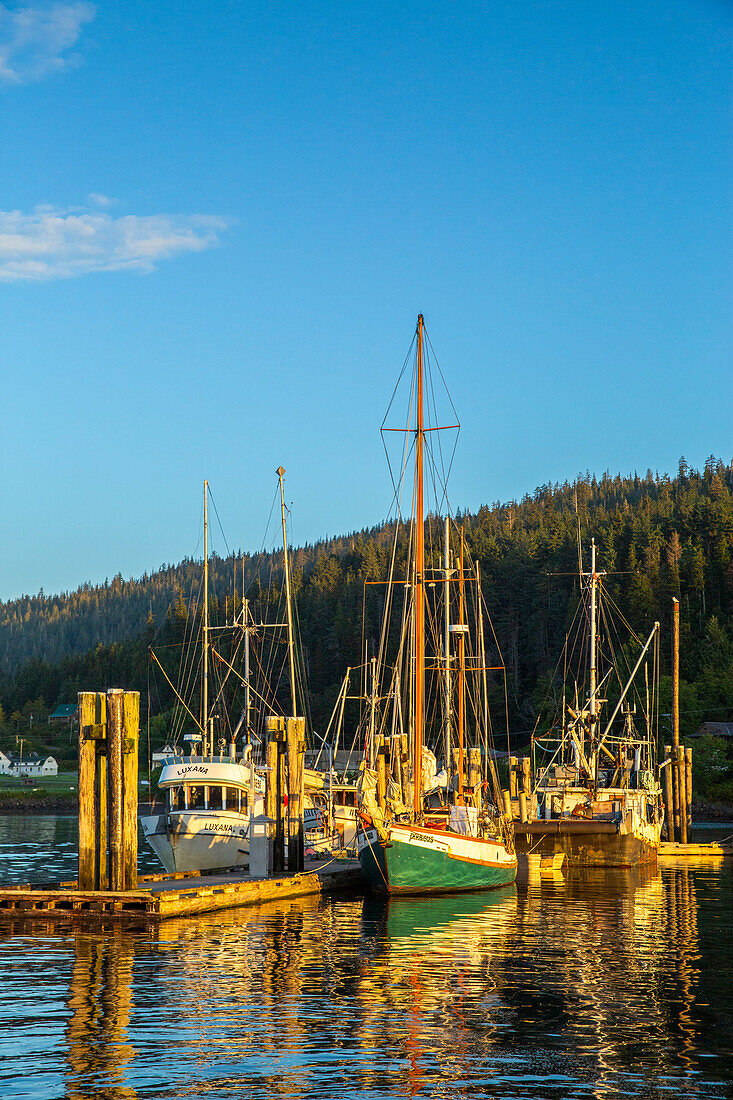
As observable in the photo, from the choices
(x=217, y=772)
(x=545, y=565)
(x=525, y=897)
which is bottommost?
(x=525, y=897)

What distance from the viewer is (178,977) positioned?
24000mm

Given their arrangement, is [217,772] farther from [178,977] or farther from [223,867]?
[178,977]

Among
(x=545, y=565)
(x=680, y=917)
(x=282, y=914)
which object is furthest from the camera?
(x=545, y=565)

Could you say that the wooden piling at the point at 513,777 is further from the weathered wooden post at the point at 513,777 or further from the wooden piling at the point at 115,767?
the wooden piling at the point at 115,767

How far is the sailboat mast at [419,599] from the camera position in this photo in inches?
1508

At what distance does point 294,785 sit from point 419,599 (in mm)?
7405

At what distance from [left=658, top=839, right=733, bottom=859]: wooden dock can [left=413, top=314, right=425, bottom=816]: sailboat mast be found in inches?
1025

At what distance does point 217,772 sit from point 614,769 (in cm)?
2777

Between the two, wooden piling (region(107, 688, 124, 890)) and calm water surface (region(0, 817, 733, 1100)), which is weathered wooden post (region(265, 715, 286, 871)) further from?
wooden piling (region(107, 688, 124, 890))

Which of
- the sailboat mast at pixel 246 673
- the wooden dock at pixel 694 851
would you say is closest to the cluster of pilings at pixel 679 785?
the wooden dock at pixel 694 851

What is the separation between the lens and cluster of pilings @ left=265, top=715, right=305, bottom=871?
128ft

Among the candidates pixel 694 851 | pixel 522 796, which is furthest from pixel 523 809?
pixel 694 851

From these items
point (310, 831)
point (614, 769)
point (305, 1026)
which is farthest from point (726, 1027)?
point (614, 769)

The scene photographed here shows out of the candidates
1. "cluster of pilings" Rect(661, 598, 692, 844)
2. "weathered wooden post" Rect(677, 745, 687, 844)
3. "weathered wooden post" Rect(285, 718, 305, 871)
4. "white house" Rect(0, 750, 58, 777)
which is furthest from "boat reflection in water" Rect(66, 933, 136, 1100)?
"white house" Rect(0, 750, 58, 777)
